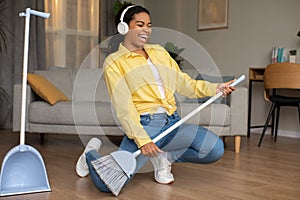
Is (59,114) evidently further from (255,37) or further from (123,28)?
(255,37)

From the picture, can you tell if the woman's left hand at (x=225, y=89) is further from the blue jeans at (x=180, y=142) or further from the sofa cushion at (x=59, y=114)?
the sofa cushion at (x=59, y=114)

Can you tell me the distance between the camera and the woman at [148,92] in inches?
76.3

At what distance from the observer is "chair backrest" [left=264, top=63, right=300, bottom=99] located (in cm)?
363

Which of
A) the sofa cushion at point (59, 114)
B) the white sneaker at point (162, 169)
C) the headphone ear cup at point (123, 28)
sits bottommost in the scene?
the white sneaker at point (162, 169)

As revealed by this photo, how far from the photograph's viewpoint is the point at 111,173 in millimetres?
1865

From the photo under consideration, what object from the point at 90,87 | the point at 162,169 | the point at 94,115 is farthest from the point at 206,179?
the point at 90,87

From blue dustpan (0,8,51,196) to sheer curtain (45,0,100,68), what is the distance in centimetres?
316

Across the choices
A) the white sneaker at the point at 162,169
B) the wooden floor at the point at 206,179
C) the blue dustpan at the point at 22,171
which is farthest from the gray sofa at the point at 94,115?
the blue dustpan at the point at 22,171

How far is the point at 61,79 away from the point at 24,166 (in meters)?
2.09

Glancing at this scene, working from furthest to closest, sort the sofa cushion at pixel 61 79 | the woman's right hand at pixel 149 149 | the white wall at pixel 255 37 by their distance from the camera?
the white wall at pixel 255 37 < the sofa cushion at pixel 61 79 < the woman's right hand at pixel 149 149

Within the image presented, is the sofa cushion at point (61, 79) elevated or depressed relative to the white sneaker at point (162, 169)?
elevated

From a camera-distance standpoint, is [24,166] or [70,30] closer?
[24,166]

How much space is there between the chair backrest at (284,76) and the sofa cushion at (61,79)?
5.89ft

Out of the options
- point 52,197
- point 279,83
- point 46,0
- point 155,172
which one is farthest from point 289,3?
point 52,197
